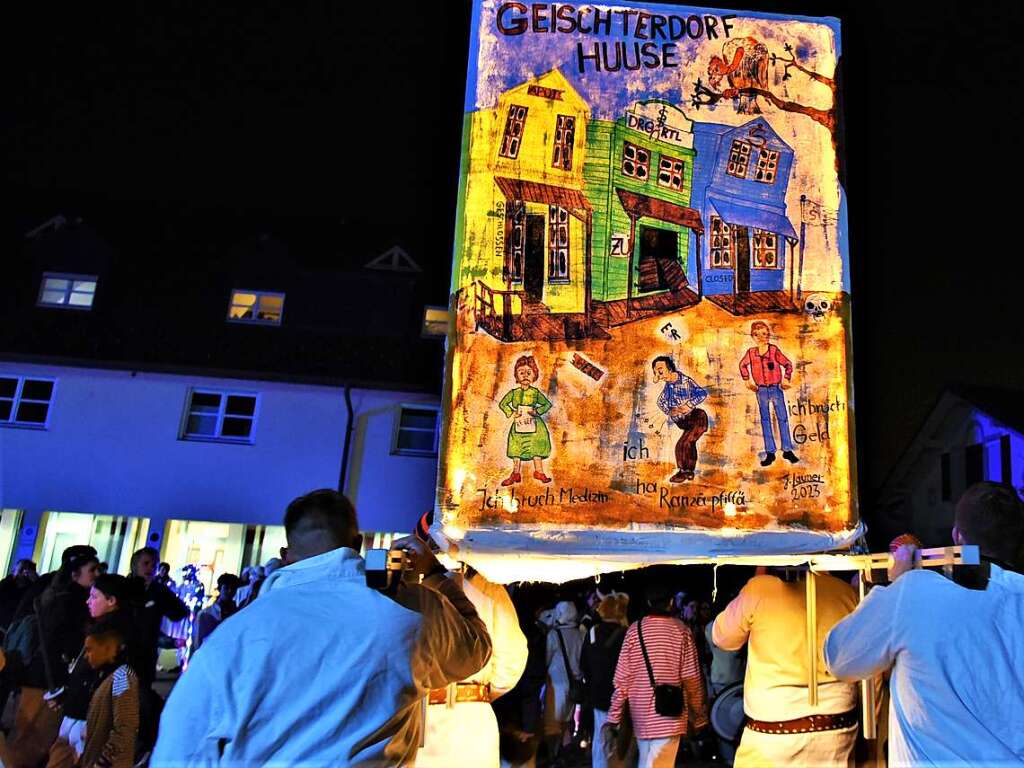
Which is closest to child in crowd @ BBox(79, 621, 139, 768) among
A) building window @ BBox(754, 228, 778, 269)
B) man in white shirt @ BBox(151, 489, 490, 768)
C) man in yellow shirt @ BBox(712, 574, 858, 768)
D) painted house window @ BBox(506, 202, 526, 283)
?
man in white shirt @ BBox(151, 489, 490, 768)

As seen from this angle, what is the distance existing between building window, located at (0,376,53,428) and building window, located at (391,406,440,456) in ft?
24.8

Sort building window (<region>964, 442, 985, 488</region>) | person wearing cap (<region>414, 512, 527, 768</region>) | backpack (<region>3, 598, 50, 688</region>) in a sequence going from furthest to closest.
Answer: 1. building window (<region>964, 442, 985, 488</region>)
2. backpack (<region>3, 598, 50, 688</region>)
3. person wearing cap (<region>414, 512, 527, 768</region>)

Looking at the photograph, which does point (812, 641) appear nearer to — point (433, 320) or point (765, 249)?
point (765, 249)

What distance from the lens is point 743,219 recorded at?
466 cm

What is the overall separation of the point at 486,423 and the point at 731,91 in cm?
229

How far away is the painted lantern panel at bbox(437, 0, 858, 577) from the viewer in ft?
14.2

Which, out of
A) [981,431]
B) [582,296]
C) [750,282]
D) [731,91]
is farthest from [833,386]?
[981,431]

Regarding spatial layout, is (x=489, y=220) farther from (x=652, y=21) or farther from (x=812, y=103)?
(x=812, y=103)

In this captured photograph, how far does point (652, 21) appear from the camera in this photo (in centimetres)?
498

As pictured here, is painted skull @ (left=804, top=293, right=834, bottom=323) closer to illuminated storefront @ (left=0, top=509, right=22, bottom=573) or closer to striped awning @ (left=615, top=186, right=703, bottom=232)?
striped awning @ (left=615, top=186, right=703, bottom=232)

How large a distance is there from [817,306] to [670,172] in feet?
3.43

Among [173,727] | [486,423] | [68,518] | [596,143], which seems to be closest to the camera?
[173,727]

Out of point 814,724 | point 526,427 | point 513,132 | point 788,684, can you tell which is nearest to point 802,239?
point 513,132

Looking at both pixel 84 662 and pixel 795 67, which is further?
pixel 84 662
